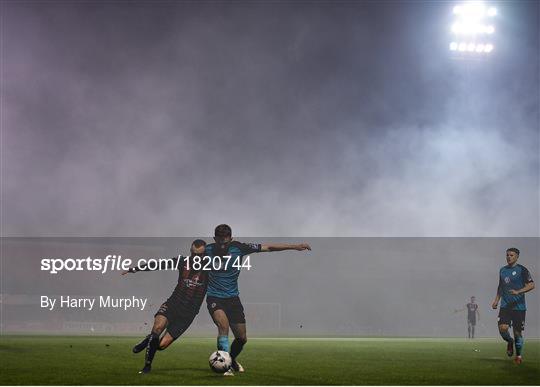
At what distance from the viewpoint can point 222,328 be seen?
51.0ft

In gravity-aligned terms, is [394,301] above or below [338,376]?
above

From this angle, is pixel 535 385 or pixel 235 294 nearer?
pixel 535 385

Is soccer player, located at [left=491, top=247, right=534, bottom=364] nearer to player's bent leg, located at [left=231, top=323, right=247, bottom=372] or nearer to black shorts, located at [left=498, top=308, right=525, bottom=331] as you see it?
black shorts, located at [left=498, top=308, right=525, bottom=331]

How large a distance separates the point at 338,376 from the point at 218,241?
417 cm

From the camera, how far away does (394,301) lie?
66312 millimetres

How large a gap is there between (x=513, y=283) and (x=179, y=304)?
10.2 m

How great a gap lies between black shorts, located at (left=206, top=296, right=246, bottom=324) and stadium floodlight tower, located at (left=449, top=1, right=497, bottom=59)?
28.4m

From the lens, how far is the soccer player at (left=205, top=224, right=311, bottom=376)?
15.8 m

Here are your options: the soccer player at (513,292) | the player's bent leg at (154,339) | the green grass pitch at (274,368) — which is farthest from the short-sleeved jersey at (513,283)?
the player's bent leg at (154,339)

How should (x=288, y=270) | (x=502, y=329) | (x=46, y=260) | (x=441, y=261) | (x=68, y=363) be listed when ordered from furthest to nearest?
(x=288, y=270), (x=441, y=261), (x=46, y=260), (x=502, y=329), (x=68, y=363)

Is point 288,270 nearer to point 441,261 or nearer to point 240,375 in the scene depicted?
point 441,261

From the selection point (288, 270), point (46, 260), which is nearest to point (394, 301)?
point (288, 270)

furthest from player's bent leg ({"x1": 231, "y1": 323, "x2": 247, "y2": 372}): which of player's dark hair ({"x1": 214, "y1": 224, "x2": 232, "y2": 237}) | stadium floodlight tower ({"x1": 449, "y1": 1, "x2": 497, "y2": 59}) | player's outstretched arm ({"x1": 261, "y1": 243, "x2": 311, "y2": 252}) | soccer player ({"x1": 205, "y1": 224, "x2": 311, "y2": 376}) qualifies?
stadium floodlight tower ({"x1": 449, "y1": 1, "x2": 497, "y2": 59})

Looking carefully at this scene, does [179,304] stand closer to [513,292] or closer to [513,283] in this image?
[513,292]
